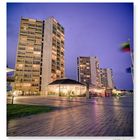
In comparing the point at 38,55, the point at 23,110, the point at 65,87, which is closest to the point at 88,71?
the point at 65,87

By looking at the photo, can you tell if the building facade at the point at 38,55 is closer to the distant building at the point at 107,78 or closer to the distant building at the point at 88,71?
the distant building at the point at 88,71

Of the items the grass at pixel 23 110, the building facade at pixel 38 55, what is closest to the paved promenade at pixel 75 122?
the grass at pixel 23 110

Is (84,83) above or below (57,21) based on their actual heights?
below

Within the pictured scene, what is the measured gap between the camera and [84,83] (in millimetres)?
4930

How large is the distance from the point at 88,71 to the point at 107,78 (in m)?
0.41

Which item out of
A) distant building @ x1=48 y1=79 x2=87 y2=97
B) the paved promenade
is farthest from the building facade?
the paved promenade

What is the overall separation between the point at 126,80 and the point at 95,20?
1.26 metres

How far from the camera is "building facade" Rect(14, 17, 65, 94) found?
15.6 feet

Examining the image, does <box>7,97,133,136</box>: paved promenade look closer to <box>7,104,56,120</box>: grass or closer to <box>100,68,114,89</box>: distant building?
<box>7,104,56,120</box>: grass

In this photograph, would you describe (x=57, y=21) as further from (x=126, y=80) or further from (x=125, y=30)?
(x=126, y=80)

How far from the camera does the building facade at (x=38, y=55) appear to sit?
477cm

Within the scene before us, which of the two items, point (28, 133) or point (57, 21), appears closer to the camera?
point (28, 133)

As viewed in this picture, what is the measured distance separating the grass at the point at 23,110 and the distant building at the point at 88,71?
3.10 feet
